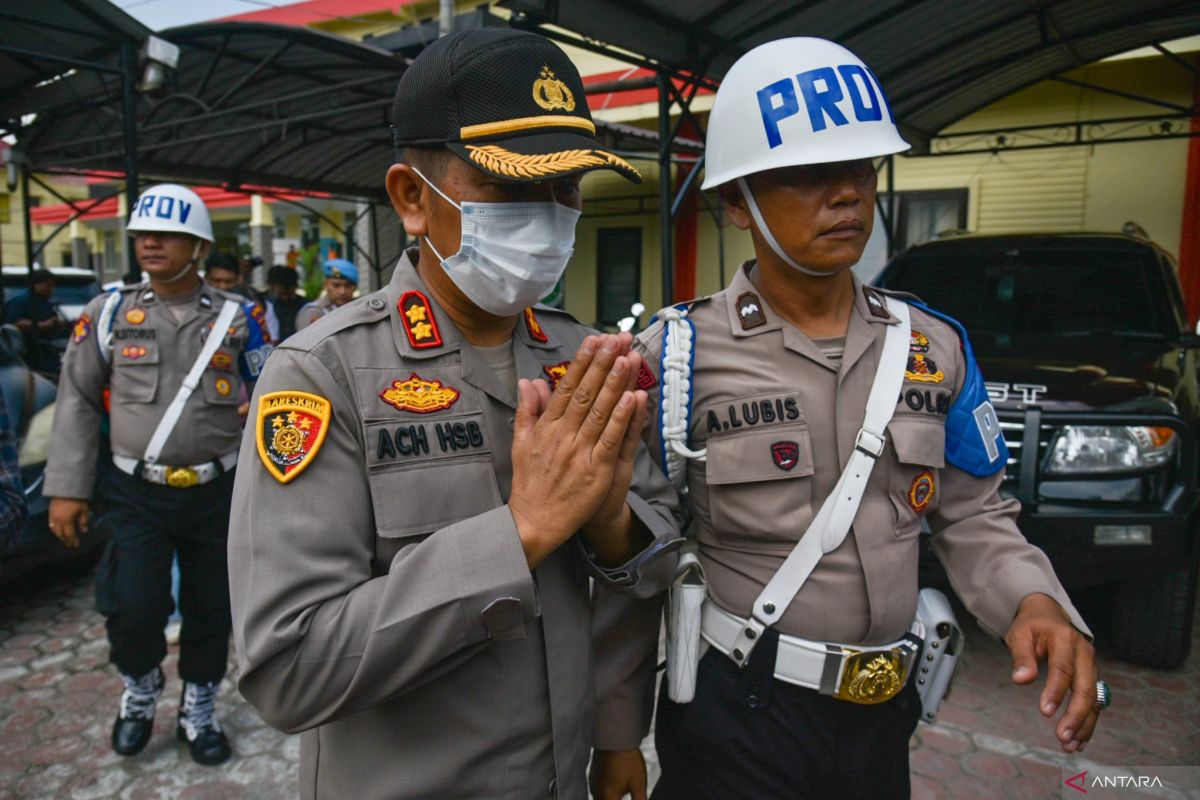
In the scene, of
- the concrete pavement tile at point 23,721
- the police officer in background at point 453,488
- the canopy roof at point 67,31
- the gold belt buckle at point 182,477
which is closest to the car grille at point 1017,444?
the police officer in background at point 453,488

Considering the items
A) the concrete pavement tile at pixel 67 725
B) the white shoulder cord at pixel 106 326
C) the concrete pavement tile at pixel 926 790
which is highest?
the white shoulder cord at pixel 106 326

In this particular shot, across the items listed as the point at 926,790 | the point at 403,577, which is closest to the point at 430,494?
the point at 403,577

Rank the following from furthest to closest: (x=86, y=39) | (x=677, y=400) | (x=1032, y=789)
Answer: (x=86, y=39) < (x=1032, y=789) < (x=677, y=400)

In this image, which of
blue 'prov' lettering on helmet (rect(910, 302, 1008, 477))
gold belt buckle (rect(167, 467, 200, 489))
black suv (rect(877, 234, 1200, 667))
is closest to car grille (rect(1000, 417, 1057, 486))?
black suv (rect(877, 234, 1200, 667))

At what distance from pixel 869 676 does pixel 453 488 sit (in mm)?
950

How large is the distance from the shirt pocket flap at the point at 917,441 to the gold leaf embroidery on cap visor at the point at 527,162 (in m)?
0.84

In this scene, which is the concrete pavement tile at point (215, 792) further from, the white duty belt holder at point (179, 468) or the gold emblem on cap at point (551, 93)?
the gold emblem on cap at point (551, 93)

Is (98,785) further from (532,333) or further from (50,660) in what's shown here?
(532,333)

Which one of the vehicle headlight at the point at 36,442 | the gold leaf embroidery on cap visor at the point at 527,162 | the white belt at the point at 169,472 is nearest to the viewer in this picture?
the gold leaf embroidery on cap visor at the point at 527,162

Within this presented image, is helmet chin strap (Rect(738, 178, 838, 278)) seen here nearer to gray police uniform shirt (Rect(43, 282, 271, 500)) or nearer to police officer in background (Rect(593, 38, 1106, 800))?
police officer in background (Rect(593, 38, 1106, 800))

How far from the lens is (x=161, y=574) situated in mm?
2906

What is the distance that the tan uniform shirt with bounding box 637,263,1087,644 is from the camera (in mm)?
1556

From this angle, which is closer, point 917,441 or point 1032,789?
point 917,441

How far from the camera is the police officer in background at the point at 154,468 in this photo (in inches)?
114
